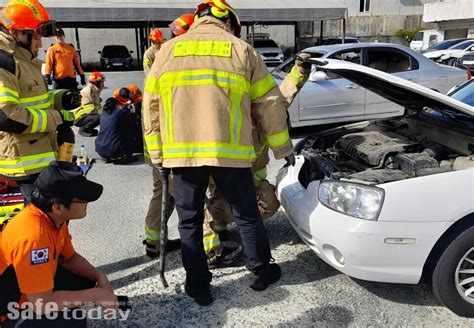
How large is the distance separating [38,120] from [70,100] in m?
0.50

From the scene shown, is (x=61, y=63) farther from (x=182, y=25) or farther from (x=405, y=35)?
(x=405, y=35)

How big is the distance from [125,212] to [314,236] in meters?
2.36

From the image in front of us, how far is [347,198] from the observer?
8.49 ft

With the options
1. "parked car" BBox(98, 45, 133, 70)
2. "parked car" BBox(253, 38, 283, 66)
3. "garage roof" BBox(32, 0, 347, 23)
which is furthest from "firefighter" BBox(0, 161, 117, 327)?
"parked car" BBox(98, 45, 133, 70)


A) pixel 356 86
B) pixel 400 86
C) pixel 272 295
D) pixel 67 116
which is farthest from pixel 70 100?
pixel 356 86

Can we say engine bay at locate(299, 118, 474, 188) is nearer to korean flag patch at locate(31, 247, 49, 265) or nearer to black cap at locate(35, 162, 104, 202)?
black cap at locate(35, 162, 104, 202)

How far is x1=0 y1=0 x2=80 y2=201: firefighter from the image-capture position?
2.55 m

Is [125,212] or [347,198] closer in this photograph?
[347,198]

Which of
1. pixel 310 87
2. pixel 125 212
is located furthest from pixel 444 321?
pixel 310 87

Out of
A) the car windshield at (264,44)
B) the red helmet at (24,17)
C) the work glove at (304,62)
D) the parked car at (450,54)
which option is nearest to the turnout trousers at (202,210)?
the work glove at (304,62)

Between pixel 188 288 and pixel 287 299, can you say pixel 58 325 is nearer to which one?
pixel 188 288

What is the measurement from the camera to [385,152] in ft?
10.1

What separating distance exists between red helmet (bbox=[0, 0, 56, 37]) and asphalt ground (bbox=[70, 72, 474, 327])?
1.79 meters

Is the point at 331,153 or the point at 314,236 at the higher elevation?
the point at 331,153
